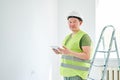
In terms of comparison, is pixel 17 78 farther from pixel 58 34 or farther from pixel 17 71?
pixel 58 34

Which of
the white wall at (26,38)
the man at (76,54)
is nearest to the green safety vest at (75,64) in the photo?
the man at (76,54)

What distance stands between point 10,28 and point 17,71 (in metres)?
0.52

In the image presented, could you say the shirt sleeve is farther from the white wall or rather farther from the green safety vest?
the white wall

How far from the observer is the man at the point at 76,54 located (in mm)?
2201

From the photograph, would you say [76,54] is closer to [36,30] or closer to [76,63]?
[76,63]

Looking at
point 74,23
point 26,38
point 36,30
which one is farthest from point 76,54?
point 36,30

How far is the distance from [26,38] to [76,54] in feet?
3.18

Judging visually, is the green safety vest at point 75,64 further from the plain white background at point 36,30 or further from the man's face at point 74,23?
the plain white background at point 36,30

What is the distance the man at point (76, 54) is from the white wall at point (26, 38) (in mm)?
653

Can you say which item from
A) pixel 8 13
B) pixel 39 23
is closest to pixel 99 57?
pixel 39 23

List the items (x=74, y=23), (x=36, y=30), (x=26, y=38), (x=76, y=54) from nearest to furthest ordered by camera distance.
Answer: (x=76, y=54)
(x=74, y=23)
(x=26, y=38)
(x=36, y=30)

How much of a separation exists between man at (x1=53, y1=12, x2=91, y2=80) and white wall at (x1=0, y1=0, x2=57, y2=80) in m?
0.65

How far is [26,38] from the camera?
9.68ft

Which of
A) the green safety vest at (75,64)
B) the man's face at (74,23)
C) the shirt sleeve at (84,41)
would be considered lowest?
the green safety vest at (75,64)
